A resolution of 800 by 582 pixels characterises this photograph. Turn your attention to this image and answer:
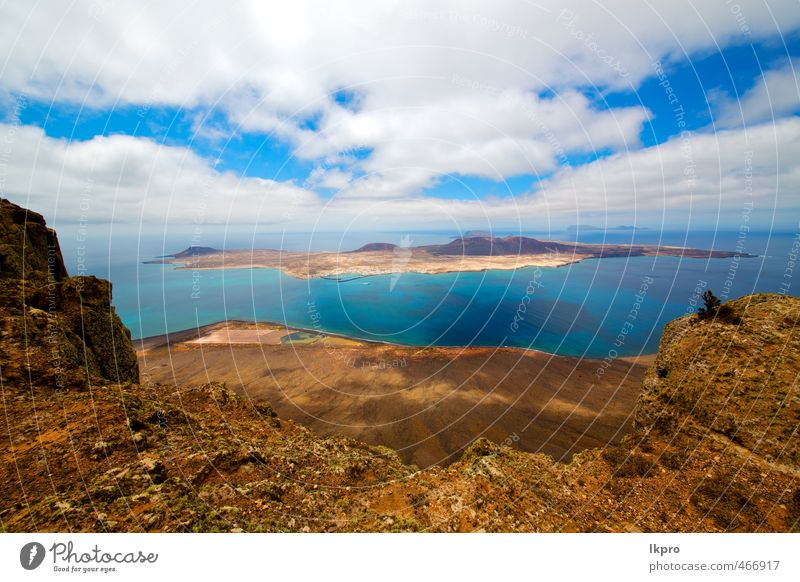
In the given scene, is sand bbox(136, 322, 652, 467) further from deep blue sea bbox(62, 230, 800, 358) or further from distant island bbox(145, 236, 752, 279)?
distant island bbox(145, 236, 752, 279)

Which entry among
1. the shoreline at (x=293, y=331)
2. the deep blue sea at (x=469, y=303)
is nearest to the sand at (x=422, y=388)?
the shoreline at (x=293, y=331)

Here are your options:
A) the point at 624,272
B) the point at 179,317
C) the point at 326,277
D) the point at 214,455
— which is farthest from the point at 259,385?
the point at 624,272

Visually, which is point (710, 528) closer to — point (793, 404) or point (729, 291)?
point (793, 404)

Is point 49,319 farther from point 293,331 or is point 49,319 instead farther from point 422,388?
point 293,331

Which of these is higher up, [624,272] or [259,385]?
[624,272]
